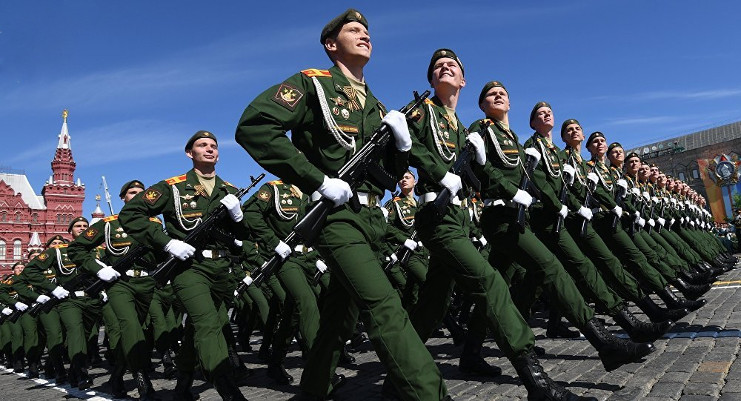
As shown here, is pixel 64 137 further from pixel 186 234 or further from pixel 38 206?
pixel 186 234

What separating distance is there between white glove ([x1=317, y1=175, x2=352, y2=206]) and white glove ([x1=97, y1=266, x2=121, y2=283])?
4.13m

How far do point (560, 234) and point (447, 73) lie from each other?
1690 millimetres

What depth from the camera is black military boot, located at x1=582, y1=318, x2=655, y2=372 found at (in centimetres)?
365

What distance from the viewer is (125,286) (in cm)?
608

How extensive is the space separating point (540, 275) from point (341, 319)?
5.22 feet

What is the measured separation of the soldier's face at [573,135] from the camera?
6.45 meters

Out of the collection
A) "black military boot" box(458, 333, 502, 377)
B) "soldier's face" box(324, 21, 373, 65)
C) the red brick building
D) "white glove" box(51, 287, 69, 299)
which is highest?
the red brick building

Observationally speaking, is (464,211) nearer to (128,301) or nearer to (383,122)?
(383,122)

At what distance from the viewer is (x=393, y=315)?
8.93 feet

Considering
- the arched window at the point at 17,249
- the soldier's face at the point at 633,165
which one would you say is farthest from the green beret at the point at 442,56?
the arched window at the point at 17,249

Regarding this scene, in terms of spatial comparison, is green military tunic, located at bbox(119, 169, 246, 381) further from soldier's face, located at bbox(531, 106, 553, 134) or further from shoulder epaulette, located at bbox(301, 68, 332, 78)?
soldier's face, located at bbox(531, 106, 553, 134)

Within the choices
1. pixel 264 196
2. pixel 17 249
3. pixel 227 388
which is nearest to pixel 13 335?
pixel 264 196

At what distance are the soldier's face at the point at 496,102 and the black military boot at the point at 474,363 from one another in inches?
76.0

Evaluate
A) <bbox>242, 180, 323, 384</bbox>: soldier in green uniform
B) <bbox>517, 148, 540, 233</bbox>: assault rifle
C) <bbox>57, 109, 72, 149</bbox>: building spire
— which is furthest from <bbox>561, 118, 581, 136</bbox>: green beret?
<bbox>57, 109, 72, 149</bbox>: building spire
